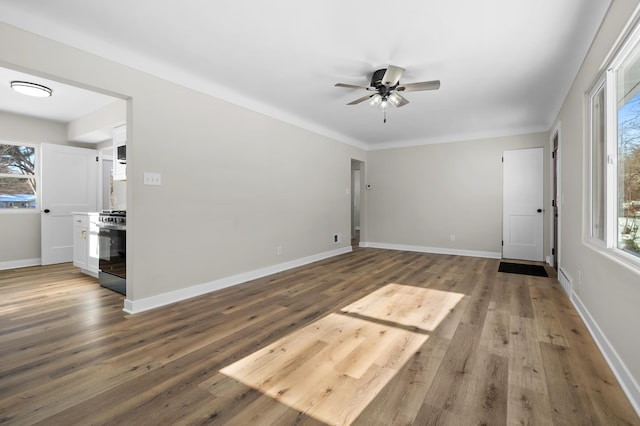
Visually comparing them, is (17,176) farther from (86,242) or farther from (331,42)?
(331,42)

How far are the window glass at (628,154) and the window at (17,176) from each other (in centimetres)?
751

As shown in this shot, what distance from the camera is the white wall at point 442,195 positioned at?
5.73 metres

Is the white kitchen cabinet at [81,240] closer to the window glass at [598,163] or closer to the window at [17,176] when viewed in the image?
the window at [17,176]

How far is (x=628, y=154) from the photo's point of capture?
188 centimetres

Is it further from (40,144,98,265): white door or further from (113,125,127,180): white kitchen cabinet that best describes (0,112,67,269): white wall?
(113,125,127,180): white kitchen cabinet

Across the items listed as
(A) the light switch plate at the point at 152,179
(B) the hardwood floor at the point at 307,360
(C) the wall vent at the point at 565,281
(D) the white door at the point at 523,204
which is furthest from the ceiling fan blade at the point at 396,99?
(D) the white door at the point at 523,204

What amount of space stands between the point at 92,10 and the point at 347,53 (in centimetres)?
202

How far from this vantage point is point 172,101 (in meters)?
3.13

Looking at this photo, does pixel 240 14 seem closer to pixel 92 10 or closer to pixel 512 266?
pixel 92 10

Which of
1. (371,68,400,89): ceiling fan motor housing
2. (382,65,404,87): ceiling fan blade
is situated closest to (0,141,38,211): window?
(371,68,400,89): ceiling fan motor housing

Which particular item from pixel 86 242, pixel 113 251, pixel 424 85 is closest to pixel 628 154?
pixel 424 85

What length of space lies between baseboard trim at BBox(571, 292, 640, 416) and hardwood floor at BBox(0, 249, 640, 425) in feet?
0.15

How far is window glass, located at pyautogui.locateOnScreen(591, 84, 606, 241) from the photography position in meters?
2.30

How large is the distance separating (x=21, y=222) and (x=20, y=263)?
0.67m
